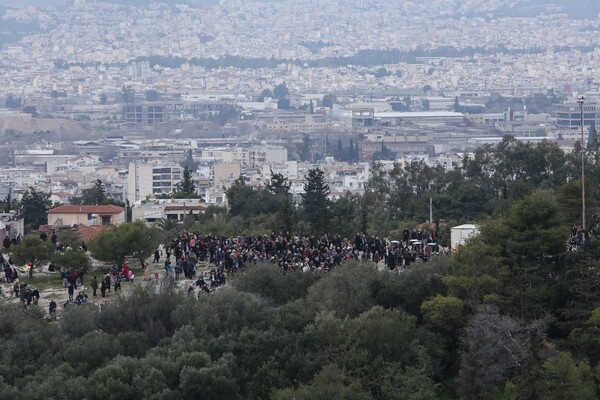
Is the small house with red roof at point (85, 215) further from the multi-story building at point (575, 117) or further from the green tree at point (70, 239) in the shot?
the multi-story building at point (575, 117)

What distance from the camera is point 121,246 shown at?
2264cm

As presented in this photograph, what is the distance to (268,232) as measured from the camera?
26016mm

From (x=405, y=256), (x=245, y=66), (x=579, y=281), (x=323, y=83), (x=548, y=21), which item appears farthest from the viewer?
(x=548, y=21)

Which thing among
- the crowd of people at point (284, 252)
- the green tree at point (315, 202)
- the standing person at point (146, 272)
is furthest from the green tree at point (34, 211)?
the standing person at point (146, 272)

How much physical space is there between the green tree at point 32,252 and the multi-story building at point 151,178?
40.5 metres

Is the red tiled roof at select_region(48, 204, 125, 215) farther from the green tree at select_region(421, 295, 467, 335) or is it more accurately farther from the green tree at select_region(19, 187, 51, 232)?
the green tree at select_region(421, 295, 467, 335)

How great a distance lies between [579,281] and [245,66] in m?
140

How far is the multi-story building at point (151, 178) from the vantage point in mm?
65062

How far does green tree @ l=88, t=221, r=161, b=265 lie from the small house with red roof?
9.00 metres

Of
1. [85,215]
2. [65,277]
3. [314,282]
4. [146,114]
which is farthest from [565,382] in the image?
[146,114]

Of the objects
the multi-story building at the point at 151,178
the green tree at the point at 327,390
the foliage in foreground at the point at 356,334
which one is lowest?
the multi-story building at the point at 151,178

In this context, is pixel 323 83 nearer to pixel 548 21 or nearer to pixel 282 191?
pixel 548 21

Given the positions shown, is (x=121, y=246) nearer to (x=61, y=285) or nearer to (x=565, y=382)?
(x=61, y=285)

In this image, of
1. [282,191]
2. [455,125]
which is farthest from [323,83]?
[282,191]
